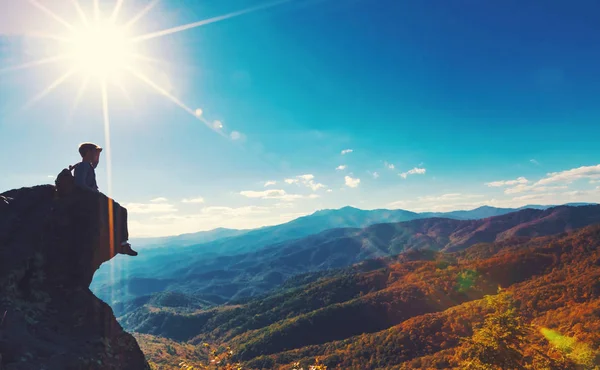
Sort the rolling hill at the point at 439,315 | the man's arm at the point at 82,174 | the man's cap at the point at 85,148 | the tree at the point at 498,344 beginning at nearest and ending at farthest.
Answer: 1. the man's arm at the point at 82,174
2. the man's cap at the point at 85,148
3. the tree at the point at 498,344
4. the rolling hill at the point at 439,315

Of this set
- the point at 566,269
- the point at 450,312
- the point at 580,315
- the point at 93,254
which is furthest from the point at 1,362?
the point at 566,269

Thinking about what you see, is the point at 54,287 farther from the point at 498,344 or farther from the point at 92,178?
the point at 498,344

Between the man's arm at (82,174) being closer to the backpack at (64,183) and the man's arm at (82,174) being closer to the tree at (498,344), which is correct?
the backpack at (64,183)

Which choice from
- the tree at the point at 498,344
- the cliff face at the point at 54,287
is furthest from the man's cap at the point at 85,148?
the tree at the point at 498,344

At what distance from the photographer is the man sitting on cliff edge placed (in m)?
A: 10.3

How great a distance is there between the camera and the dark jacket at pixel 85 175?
10.2 meters

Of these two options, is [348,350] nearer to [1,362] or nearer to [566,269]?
[566,269]

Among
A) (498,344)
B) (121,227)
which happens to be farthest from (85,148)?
(498,344)

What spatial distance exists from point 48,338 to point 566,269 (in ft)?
677

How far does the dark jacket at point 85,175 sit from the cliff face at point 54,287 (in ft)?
1.21

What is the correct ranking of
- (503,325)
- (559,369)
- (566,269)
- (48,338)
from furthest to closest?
(566,269)
(559,369)
(503,325)
(48,338)

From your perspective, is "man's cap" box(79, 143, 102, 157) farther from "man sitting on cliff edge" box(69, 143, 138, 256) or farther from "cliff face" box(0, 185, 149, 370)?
"cliff face" box(0, 185, 149, 370)

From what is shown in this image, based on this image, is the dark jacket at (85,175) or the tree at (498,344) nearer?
the dark jacket at (85,175)

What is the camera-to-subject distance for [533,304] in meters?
121
